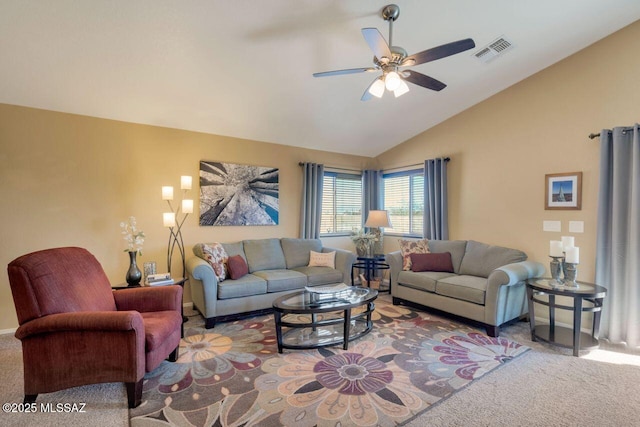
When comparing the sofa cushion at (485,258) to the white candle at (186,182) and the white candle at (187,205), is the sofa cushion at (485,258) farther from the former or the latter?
the white candle at (186,182)

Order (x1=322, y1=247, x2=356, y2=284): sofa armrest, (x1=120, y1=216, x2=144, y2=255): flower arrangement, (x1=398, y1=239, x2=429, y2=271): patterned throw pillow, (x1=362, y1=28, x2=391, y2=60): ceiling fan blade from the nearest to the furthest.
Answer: (x1=362, y1=28, x2=391, y2=60): ceiling fan blade → (x1=120, y1=216, x2=144, y2=255): flower arrangement → (x1=398, y1=239, x2=429, y2=271): patterned throw pillow → (x1=322, y1=247, x2=356, y2=284): sofa armrest

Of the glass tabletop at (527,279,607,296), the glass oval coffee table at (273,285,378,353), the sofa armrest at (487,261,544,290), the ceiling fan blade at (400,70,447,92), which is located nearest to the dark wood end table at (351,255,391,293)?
the glass oval coffee table at (273,285,378,353)

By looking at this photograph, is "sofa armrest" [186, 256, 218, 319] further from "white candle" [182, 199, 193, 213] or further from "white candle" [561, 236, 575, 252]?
"white candle" [561, 236, 575, 252]

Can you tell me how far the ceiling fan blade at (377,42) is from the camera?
2.17m

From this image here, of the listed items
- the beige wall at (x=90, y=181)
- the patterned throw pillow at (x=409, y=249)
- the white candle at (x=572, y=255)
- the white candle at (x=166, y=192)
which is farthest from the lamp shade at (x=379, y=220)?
the white candle at (x=166, y=192)

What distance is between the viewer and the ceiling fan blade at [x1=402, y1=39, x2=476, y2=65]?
226 centimetres

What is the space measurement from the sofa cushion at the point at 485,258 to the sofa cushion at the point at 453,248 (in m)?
0.07

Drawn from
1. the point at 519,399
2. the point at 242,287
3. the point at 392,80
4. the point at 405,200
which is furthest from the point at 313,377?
the point at 405,200

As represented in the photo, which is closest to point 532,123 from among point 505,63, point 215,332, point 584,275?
point 505,63

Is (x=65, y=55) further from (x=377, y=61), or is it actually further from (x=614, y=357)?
(x=614, y=357)

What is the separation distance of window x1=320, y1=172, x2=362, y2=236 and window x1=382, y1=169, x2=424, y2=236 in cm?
60

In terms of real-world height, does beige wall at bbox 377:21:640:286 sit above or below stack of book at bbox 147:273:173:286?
above

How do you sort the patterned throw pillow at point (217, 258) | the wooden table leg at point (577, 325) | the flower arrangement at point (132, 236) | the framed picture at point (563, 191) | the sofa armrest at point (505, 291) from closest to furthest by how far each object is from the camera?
the wooden table leg at point (577, 325) → the sofa armrest at point (505, 291) → the flower arrangement at point (132, 236) → the framed picture at point (563, 191) → the patterned throw pillow at point (217, 258)

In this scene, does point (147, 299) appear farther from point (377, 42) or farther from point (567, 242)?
point (567, 242)
